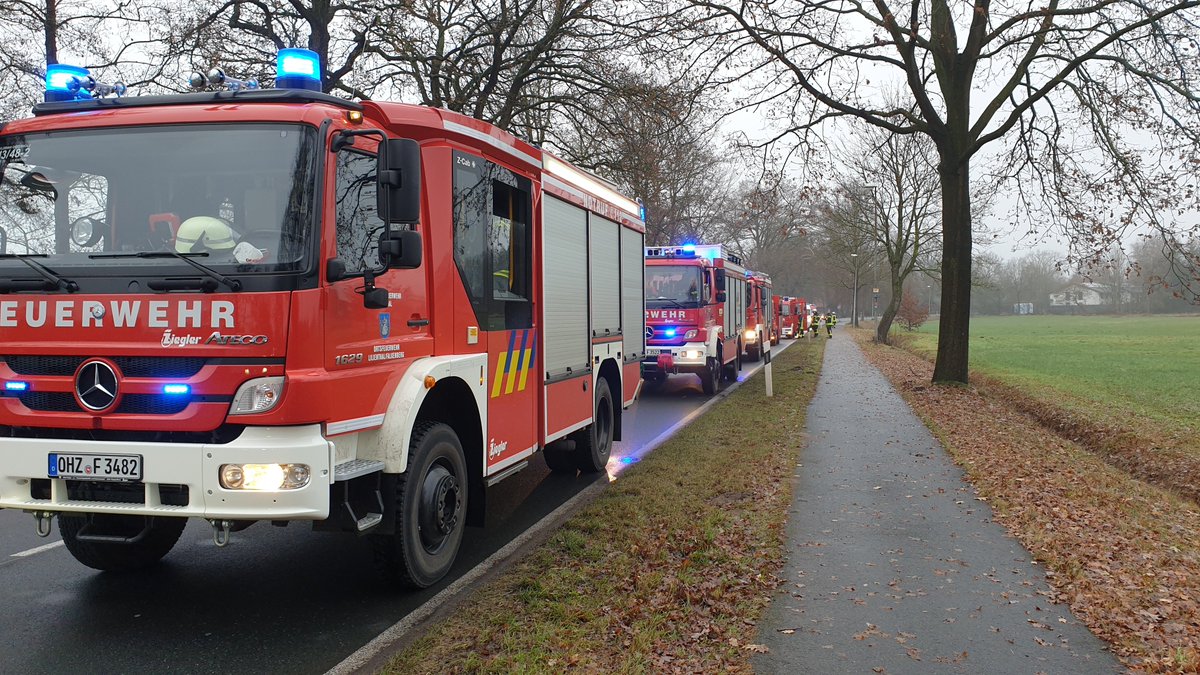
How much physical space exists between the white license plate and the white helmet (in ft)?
3.43

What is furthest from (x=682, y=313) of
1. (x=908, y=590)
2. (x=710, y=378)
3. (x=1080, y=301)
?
(x=1080, y=301)

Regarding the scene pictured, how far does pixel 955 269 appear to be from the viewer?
632 inches

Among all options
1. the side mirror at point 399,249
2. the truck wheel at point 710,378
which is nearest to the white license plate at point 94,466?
the side mirror at point 399,249

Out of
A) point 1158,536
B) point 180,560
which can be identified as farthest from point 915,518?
point 180,560

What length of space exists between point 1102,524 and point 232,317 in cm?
638

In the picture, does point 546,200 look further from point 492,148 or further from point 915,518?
point 915,518

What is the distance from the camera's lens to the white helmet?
13.0ft

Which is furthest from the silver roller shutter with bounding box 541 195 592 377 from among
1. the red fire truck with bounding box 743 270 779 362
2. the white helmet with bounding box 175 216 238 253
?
the red fire truck with bounding box 743 270 779 362

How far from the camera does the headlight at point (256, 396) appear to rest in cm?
382

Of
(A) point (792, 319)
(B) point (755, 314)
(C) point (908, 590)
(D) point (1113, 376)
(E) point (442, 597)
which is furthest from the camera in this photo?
(A) point (792, 319)

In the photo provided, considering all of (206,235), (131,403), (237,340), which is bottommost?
(131,403)

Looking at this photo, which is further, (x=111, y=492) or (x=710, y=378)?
(x=710, y=378)

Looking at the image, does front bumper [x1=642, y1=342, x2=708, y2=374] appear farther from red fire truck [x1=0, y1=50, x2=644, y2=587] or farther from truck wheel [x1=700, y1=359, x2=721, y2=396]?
red fire truck [x1=0, y1=50, x2=644, y2=587]

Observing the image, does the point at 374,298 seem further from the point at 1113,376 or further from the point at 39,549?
the point at 1113,376
